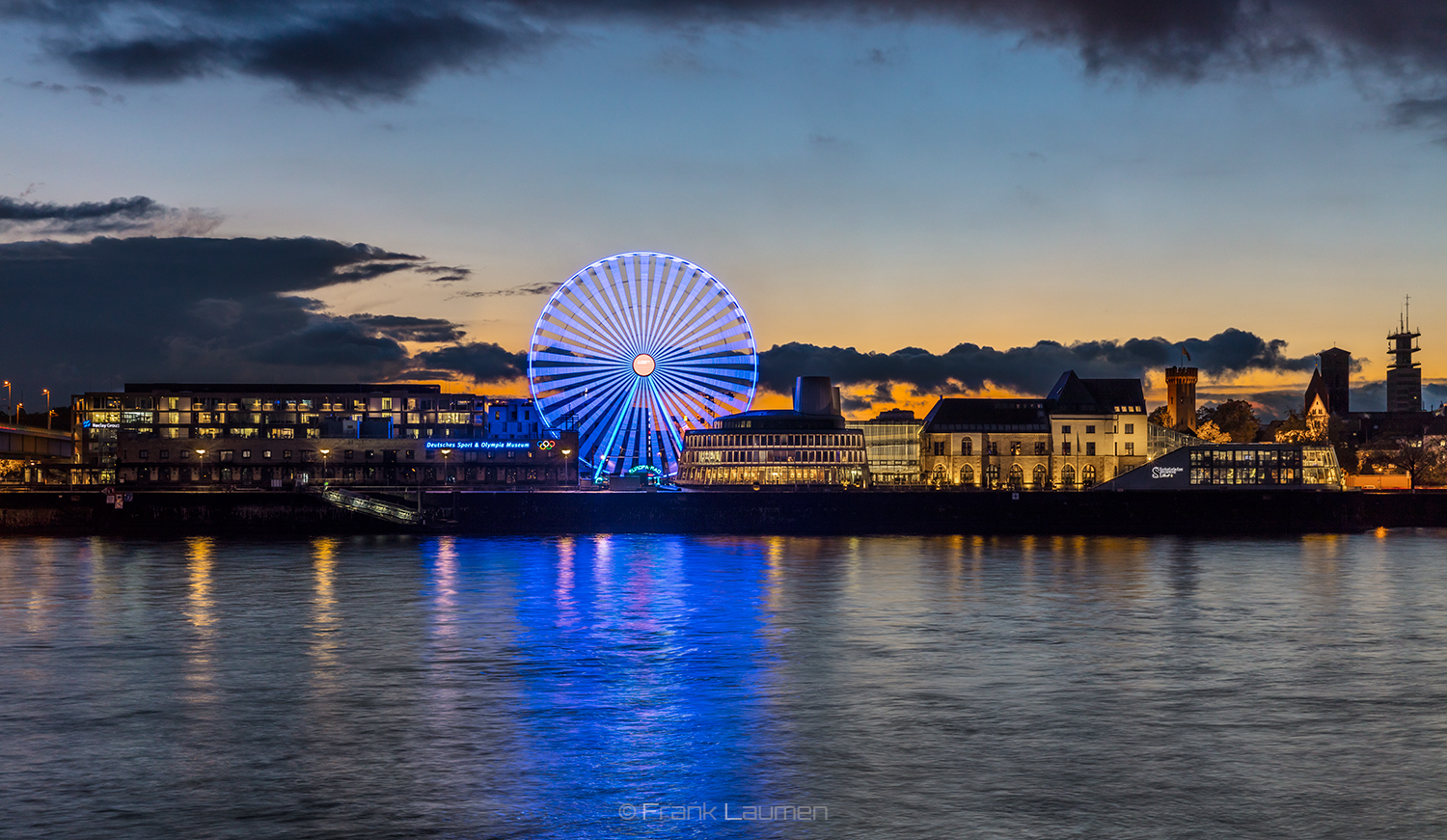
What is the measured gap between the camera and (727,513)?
467ft

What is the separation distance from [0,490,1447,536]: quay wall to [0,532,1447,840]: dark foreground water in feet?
208

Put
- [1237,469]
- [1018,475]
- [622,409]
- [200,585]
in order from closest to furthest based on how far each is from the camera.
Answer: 1. [200,585]
2. [622,409]
3. [1237,469]
4. [1018,475]

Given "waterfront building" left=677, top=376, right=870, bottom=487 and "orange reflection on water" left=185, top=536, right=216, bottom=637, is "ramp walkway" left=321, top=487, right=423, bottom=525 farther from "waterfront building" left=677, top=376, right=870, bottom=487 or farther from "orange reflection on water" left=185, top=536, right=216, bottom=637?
"waterfront building" left=677, top=376, right=870, bottom=487

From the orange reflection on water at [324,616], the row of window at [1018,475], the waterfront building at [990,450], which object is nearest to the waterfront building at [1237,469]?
the row of window at [1018,475]

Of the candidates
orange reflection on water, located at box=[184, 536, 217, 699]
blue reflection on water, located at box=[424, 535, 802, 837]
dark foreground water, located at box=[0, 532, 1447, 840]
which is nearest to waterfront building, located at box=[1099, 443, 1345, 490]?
dark foreground water, located at box=[0, 532, 1447, 840]

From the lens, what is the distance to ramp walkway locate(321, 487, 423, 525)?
13662cm

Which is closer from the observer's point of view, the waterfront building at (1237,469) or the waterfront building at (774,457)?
the waterfront building at (1237,469)

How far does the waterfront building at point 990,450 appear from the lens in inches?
7698

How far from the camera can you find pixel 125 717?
33.8 metres

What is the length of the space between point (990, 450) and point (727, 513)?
6737cm

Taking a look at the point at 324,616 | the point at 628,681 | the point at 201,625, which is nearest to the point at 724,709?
the point at 628,681

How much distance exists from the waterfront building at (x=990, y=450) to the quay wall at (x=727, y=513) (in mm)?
53006

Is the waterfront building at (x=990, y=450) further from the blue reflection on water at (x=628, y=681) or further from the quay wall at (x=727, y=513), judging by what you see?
the blue reflection on water at (x=628, y=681)

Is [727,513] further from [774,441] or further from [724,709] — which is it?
[724,709]
